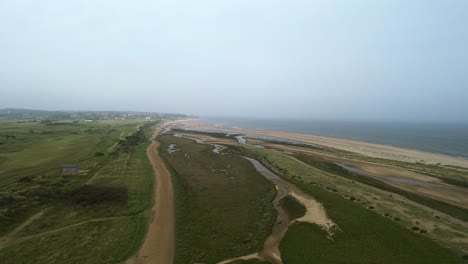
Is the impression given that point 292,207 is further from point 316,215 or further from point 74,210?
point 74,210

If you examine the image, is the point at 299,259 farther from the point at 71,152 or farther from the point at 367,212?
the point at 71,152

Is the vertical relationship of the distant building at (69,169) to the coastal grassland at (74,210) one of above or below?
above

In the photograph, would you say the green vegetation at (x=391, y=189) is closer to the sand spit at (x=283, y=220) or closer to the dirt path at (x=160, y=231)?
the sand spit at (x=283, y=220)

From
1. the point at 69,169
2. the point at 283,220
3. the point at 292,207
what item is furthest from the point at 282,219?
the point at 69,169

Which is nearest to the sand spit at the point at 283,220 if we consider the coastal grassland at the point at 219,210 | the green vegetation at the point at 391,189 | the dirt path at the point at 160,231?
the coastal grassland at the point at 219,210

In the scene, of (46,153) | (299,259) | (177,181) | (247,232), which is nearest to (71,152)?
(46,153)
